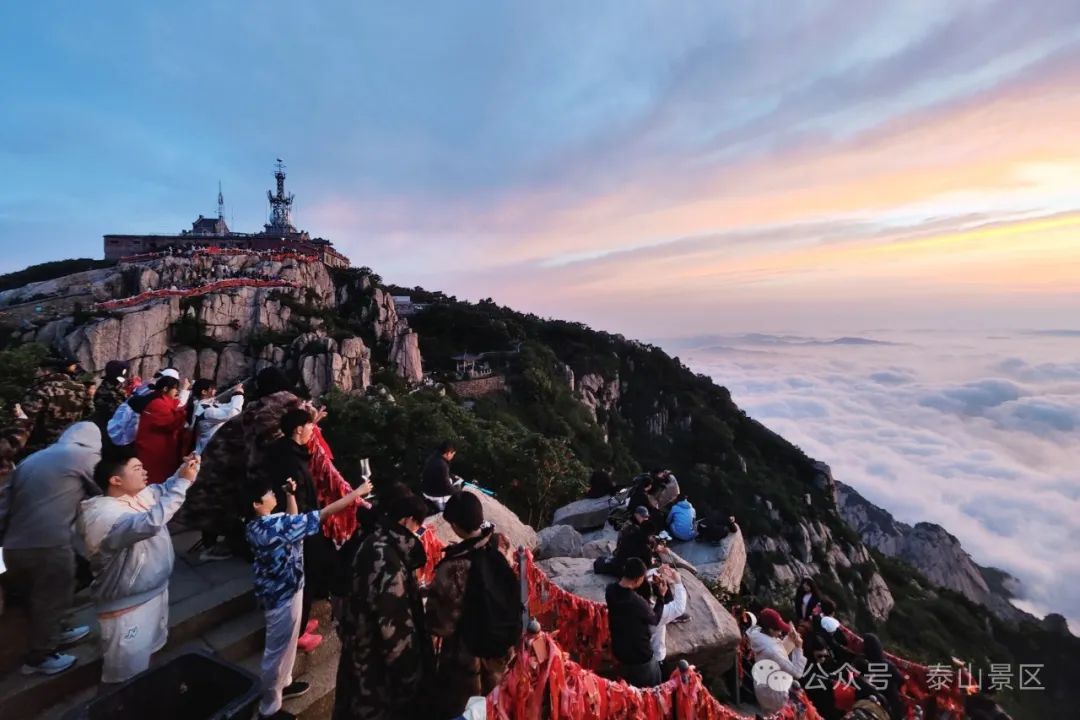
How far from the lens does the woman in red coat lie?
4.50m

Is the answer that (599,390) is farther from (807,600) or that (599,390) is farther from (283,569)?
(283,569)

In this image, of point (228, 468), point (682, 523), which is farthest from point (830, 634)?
point (228, 468)

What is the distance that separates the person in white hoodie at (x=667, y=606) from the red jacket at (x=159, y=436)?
4743 mm

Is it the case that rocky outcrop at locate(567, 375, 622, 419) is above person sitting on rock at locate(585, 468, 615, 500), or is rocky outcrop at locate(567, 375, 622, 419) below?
below

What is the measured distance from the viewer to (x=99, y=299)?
30.7m

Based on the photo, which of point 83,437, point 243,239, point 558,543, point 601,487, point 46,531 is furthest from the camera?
point 243,239

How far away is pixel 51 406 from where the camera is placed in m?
5.19

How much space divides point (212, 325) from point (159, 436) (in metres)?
29.2

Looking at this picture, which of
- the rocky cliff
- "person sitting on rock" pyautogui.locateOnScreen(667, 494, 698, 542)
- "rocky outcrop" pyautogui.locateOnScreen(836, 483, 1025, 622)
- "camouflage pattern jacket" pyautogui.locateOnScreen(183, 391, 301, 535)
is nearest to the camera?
"camouflage pattern jacket" pyautogui.locateOnScreen(183, 391, 301, 535)

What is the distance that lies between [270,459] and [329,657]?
1.80 meters

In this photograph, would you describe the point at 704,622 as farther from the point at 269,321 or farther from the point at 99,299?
the point at 99,299

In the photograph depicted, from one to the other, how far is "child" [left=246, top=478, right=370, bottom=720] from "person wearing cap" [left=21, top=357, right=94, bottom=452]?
356cm

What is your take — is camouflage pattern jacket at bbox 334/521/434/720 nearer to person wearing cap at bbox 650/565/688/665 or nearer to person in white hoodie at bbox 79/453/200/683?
person in white hoodie at bbox 79/453/200/683

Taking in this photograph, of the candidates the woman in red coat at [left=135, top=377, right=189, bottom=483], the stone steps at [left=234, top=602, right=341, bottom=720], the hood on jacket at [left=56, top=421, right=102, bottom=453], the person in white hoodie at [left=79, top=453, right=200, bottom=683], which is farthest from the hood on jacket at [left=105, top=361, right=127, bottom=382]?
the stone steps at [left=234, top=602, right=341, bottom=720]
